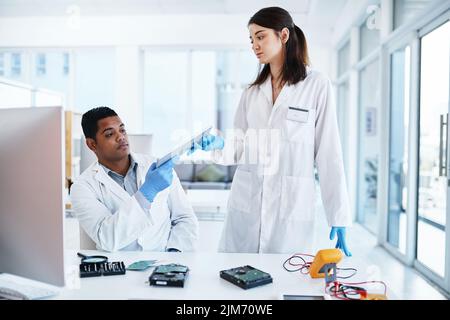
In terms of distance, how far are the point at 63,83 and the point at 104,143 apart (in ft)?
0.87

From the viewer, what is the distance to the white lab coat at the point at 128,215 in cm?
124

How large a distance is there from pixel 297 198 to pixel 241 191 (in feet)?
0.72

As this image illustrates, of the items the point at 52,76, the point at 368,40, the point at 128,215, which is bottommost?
the point at 128,215

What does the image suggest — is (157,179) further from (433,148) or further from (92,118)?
(433,148)

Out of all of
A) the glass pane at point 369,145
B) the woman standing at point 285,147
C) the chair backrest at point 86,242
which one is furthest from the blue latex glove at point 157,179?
the glass pane at point 369,145

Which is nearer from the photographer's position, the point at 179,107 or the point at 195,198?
the point at 179,107

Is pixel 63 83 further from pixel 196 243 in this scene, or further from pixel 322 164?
pixel 322 164

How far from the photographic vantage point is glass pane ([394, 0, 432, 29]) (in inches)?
107

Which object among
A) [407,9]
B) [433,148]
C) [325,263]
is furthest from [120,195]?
[407,9]

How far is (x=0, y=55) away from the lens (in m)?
1.38

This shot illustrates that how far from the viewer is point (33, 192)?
796 millimetres

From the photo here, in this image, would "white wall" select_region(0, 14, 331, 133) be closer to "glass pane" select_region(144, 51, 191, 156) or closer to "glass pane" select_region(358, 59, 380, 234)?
"glass pane" select_region(144, 51, 191, 156)
